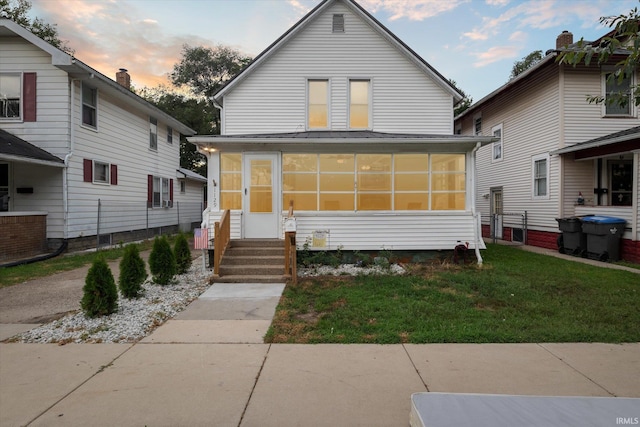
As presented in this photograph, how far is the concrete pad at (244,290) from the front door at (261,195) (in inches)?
92.7

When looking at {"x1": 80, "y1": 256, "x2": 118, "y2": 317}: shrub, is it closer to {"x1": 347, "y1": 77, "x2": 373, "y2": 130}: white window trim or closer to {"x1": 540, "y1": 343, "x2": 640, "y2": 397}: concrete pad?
{"x1": 540, "y1": 343, "x2": 640, "y2": 397}: concrete pad

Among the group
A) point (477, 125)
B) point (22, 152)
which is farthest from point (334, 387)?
point (477, 125)

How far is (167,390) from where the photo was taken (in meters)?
3.12

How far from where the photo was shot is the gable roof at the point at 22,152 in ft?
30.1

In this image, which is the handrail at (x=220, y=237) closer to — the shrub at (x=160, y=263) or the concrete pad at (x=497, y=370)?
the shrub at (x=160, y=263)

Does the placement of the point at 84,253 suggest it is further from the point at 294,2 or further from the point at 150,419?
the point at 294,2

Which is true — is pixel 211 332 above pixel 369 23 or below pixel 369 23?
below

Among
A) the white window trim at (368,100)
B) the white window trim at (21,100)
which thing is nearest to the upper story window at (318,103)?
the white window trim at (368,100)

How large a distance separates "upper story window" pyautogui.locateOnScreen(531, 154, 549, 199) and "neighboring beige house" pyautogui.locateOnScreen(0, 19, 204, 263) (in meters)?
16.7

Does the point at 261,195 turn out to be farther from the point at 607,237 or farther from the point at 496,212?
the point at 496,212

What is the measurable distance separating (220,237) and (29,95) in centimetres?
913

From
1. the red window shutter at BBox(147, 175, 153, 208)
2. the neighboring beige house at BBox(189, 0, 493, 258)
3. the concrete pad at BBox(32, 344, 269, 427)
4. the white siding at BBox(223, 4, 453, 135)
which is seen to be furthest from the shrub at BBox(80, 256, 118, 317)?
the red window shutter at BBox(147, 175, 153, 208)

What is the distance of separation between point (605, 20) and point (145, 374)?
5617mm

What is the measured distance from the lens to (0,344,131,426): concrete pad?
2893mm
